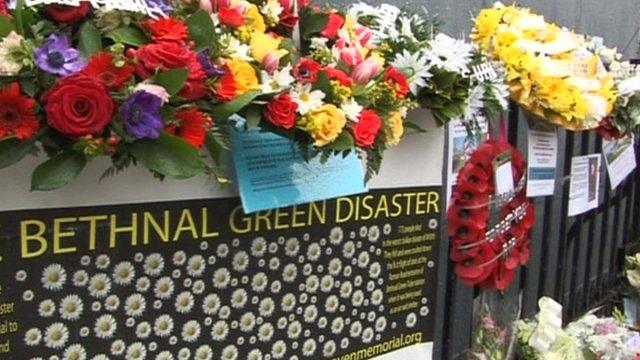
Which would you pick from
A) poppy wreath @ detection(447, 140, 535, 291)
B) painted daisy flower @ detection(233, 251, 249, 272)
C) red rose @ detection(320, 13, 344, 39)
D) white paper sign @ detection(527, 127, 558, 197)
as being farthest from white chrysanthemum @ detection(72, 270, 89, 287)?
white paper sign @ detection(527, 127, 558, 197)

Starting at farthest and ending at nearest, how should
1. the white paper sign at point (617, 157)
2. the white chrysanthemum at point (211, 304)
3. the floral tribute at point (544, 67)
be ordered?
the white paper sign at point (617, 157), the floral tribute at point (544, 67), the white chrysanthemum at point (211, 304)

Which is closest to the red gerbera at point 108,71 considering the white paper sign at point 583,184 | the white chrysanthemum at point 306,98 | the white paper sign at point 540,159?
the white chrysanthemum at point 306,98

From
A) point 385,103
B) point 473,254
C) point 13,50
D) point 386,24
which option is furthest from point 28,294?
point 473,254

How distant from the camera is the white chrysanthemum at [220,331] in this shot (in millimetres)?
1582

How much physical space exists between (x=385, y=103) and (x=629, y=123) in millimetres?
1505

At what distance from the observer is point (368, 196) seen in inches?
73.5

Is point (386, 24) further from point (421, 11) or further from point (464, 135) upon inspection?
point (421, 11)

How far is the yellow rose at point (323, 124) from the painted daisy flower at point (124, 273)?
421 mm

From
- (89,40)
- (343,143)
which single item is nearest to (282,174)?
(343,143)

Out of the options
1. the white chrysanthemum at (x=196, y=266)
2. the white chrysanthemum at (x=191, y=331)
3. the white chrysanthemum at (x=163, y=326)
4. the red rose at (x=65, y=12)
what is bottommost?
the white chrysanthemum at (x=191, y=331)

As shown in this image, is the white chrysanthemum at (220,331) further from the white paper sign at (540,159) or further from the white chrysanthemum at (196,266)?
the white paper sign at (540,159)

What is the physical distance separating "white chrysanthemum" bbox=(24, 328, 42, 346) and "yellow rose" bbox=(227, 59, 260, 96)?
0.55 metres

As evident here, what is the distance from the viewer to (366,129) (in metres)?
1.49

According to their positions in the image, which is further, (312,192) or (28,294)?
(312,192)
